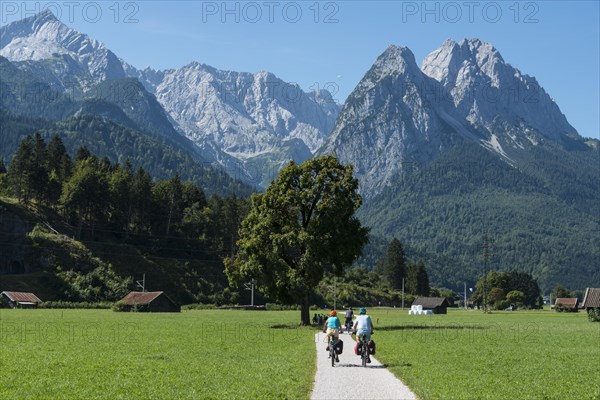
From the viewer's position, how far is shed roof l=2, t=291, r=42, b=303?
104 metres

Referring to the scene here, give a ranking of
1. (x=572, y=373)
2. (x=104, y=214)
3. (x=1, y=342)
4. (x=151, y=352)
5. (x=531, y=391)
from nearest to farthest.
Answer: (x=531, y=391) → (x=572, y=373) → (x=151, y=352) → (x=1, y=342) → (x=104, y=214)

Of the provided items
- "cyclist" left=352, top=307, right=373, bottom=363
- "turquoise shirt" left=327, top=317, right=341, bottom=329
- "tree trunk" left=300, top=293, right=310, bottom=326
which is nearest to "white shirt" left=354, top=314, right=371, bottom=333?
"cyclist" left=352, top=307, right=373, bottom=363

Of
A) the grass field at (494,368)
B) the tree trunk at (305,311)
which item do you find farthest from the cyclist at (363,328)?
the tree trunk at (305,311)

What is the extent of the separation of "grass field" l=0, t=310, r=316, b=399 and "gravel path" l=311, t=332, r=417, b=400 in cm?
58

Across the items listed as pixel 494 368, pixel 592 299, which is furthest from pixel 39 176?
pixel 494 368

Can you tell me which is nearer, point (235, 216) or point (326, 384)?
point (326, 384)

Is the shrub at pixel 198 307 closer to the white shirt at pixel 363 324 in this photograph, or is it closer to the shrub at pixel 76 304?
the shrub at pixel 76 304

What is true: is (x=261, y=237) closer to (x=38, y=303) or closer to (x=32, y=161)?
(x=38, y=303)

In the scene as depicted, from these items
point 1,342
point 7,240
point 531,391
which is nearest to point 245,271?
point 1,342

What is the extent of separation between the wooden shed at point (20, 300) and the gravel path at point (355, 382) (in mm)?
84183

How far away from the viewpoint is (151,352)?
35125mm

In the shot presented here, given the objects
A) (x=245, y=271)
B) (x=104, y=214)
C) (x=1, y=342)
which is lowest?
(x=1, y=342)

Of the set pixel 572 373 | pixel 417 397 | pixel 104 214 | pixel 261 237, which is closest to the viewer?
pixel 417 397

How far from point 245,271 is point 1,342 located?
2549 centimetres
